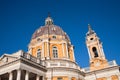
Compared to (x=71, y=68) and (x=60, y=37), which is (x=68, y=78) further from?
(x=60, y=37)

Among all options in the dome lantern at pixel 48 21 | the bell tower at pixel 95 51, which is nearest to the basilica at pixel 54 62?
the bell tower at pixel 95 51

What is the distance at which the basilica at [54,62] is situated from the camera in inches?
966

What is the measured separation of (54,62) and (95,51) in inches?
471

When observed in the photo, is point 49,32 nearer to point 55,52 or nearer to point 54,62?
point 55,52

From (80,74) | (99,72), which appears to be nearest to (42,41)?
(80,74)

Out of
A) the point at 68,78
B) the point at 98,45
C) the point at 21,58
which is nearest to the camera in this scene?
the point at 21,58

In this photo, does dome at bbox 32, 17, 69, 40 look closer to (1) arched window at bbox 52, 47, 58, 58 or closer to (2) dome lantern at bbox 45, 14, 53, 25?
(1) arched window at bbox 52, 47, 58, 58

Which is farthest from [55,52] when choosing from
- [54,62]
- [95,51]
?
[95,51]

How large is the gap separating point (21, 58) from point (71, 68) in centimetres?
995

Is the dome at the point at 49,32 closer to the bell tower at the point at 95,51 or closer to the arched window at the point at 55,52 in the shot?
the arched window at the point at 55,52

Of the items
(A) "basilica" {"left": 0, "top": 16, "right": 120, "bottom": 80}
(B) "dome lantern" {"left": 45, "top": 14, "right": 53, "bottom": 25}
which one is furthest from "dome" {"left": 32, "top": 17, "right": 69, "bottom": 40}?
(B) "dome lantern" {"left": 45, "top": 14, "right": 53, "bottom": 25}

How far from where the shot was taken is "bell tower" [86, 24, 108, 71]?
110 feet

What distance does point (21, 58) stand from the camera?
23578 mm

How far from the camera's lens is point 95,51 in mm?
38312
